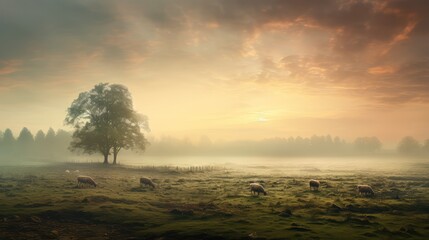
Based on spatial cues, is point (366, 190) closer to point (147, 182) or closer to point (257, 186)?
point (257, 186)

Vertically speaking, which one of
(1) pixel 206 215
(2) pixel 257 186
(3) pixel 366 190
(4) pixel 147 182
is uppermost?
(4) pixel 147 182

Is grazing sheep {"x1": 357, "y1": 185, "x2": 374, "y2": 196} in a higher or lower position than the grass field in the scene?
higher

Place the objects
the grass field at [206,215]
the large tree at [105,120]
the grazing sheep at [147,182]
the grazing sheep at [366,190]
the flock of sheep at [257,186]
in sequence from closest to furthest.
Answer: the grass field at [206,215], the flock of sheep at [257,186], the grazing sheep at [366,190], the grazing sheep at [147,182], the large tree at [105,120]

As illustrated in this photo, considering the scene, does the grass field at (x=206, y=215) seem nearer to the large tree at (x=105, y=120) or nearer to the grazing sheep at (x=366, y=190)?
the grazing sheep at (x=366, y=190)

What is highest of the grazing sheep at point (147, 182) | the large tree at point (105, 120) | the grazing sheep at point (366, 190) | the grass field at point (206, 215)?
the large tree at point (105, 120)

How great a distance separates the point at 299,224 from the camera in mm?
24812

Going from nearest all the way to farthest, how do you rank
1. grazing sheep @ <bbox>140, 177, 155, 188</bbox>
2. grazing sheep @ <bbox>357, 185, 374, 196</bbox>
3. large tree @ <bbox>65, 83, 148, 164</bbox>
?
grazing sheep @ <bbox>357, 185, 374, 196</bbox>
grazing sheep @ <bbox>140, 177, 155, 188</bbox>
large tree @ <bbox>65, 83, 148, 164</bbox>

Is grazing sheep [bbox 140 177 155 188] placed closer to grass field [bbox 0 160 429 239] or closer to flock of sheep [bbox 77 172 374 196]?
flock of sheep [bbox 77 172 374 196]

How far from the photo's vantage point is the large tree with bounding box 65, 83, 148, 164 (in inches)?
3278

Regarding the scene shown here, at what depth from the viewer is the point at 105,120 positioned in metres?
84.6

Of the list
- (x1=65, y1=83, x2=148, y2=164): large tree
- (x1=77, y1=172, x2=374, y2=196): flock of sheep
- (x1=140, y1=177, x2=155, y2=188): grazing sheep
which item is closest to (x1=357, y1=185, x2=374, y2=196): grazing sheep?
(x1=77, y1=172, x2=374, y2=196): flock of sheep

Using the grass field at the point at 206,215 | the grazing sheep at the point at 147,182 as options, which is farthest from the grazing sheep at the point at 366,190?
the grazing sheep at the point at 147,182

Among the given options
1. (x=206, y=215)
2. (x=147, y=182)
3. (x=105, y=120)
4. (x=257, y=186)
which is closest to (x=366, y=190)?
(x=257, y=186)

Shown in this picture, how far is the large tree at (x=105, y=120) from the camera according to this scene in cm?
8325
